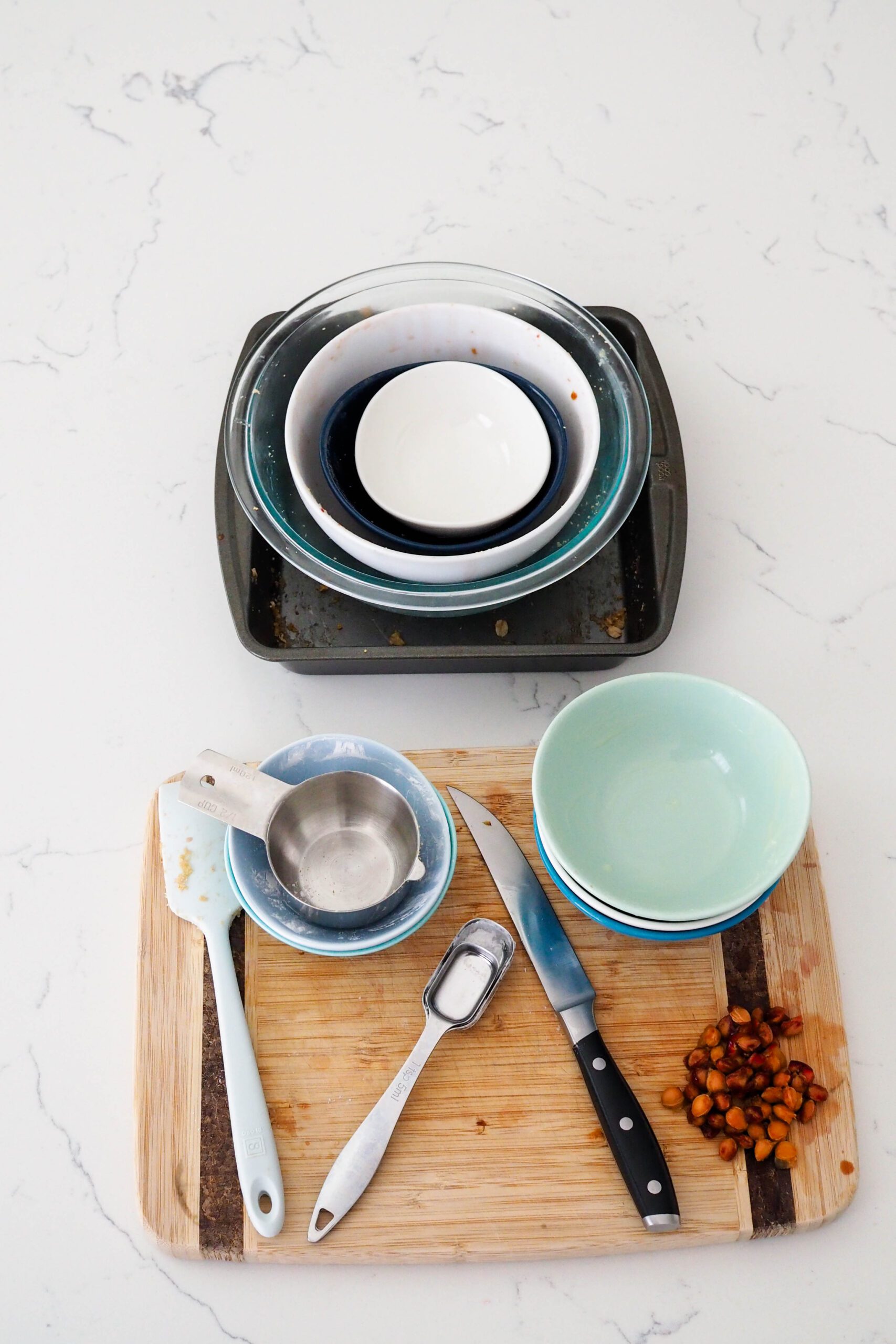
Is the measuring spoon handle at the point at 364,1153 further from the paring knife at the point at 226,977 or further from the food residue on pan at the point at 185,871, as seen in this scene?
the food residue on pan at the point at 185,871

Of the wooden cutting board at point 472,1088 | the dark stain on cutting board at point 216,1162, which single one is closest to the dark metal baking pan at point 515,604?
the wooden cutting board at point 472,1088

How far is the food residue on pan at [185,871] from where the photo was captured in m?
1.07

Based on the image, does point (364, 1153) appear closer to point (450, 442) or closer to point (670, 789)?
point (670, 789)

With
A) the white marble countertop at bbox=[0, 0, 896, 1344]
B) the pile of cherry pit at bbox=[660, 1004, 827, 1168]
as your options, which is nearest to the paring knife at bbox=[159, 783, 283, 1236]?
the white marble countertop at bbox=[0, 0, 896, 1344]

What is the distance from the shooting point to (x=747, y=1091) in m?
1.02

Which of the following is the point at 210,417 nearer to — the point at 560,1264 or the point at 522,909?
the point at 522,909

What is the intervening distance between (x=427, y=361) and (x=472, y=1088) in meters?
0.78

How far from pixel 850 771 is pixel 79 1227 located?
953 millimetres

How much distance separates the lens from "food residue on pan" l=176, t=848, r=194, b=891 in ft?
3.51

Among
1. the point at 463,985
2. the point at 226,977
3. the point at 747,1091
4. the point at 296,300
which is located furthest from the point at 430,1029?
the point at 296,300

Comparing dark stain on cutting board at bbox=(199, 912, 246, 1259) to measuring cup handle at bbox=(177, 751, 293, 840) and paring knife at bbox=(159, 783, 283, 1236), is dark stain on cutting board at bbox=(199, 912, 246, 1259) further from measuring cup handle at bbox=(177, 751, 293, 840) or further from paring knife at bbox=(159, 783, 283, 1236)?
measuring cup handle at bbox=(177, 751, 293, 840)

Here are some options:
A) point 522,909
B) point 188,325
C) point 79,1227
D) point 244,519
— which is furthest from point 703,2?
point 79,1227

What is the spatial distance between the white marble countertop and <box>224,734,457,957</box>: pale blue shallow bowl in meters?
0.15

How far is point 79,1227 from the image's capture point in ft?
3.53
